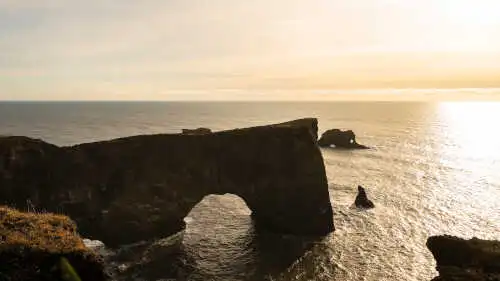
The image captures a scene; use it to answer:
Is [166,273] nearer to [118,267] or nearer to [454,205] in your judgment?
[118,267]

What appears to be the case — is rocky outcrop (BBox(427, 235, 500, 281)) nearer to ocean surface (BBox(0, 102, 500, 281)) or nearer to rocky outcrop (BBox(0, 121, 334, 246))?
ocean surface (BBox(0, 102, 500, 281))

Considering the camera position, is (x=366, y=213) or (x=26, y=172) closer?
(x=26, y=172)

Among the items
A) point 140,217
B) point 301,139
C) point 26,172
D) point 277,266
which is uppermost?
point 301,139

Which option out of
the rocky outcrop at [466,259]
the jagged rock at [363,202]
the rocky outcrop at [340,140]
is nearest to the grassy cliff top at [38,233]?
the rocky outcrop at [466,259]

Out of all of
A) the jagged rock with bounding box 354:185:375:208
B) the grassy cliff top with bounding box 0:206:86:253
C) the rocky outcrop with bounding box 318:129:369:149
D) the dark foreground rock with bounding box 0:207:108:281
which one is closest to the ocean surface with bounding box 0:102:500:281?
the jagged rock with bounding box 354:185:375:208

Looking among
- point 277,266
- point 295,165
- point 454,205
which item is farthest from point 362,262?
point 454,205

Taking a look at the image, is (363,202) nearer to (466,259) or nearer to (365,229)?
(365,229)
